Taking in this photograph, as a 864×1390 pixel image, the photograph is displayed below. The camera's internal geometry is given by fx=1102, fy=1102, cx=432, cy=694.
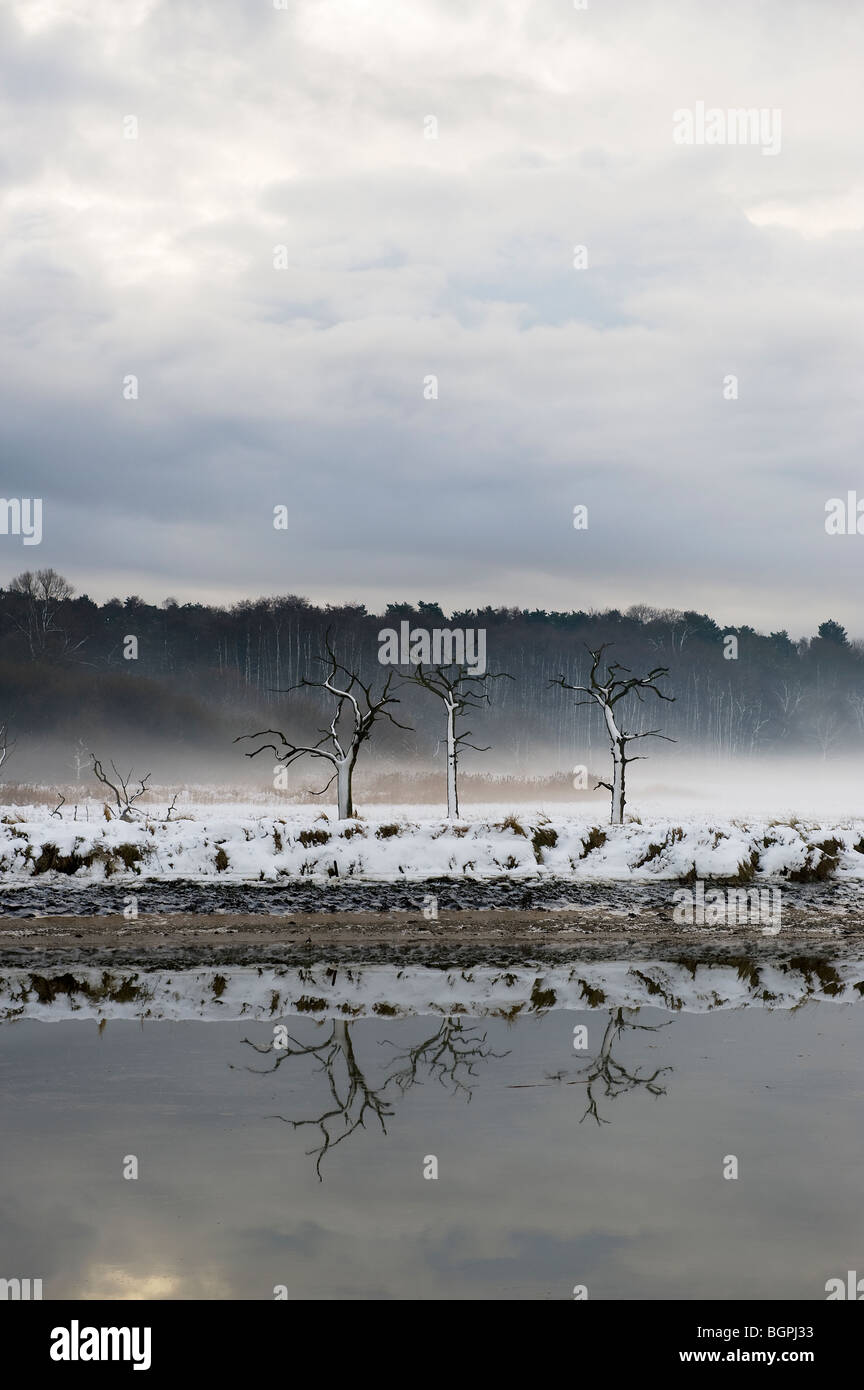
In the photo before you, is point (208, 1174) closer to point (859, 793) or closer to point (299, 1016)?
point (299, 1016)

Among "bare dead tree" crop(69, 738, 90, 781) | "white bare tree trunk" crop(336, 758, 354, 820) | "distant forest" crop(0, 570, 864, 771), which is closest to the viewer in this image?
"white bare tree trunk" crop(336, 758, 354, 820)

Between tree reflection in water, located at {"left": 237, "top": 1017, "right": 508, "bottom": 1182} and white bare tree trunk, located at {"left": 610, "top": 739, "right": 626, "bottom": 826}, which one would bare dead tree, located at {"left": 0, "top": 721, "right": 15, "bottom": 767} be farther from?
tree reflection in water, located at {"left": 237, "top": 1017, "right": 508, "bottom": 1182}

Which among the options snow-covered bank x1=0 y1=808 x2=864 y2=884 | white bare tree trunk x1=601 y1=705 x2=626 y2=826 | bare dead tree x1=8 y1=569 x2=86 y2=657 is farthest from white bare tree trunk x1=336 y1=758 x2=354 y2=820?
bare dead tree x1=8 y1=569 x2=86 y2=657

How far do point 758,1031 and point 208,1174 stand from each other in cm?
588

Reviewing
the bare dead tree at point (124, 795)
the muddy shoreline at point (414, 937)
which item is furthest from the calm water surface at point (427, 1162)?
the bare dead tree at point (124, 795)

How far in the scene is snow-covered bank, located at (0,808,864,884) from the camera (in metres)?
19.8

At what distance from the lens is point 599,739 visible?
11275 cm

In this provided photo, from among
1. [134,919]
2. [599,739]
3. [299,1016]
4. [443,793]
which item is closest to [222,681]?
[599,739]

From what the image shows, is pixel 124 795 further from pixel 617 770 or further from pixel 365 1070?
pixel 365 1070

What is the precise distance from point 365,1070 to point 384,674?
351ft

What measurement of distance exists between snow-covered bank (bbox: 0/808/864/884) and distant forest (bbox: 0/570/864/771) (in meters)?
62.0

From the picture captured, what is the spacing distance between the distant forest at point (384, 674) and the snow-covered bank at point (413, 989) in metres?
69.3

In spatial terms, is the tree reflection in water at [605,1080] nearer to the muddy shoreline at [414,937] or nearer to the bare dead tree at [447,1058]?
the bare dead tree at [447,1058]

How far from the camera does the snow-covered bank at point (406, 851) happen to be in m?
19.8
